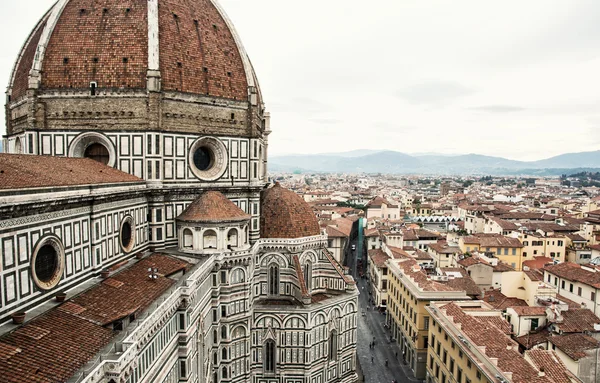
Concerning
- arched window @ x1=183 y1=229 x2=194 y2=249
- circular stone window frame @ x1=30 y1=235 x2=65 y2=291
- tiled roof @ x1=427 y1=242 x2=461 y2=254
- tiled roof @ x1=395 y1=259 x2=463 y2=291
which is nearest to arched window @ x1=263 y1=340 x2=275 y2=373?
arched window @ x1=183 y1=229 x2=194 y2=249

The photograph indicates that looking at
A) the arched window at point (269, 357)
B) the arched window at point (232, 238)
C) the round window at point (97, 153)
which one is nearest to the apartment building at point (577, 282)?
the arched window at point (269, 357)

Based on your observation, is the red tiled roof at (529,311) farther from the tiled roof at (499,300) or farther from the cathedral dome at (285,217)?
the cathedral dome at (285,217)

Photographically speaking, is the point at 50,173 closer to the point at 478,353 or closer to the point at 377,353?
the point at 478,353

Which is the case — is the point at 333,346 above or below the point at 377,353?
above

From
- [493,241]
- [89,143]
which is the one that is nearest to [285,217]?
[89,143]

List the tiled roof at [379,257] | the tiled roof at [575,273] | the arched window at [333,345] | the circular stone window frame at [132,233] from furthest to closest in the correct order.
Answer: the tiled roof at [379,257] < the tiled roof at [575,273] < the arched window at [333,345] < the circular stone window frame at [132,233]

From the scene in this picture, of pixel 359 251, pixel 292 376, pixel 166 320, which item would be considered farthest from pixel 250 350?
pixel 359 251
